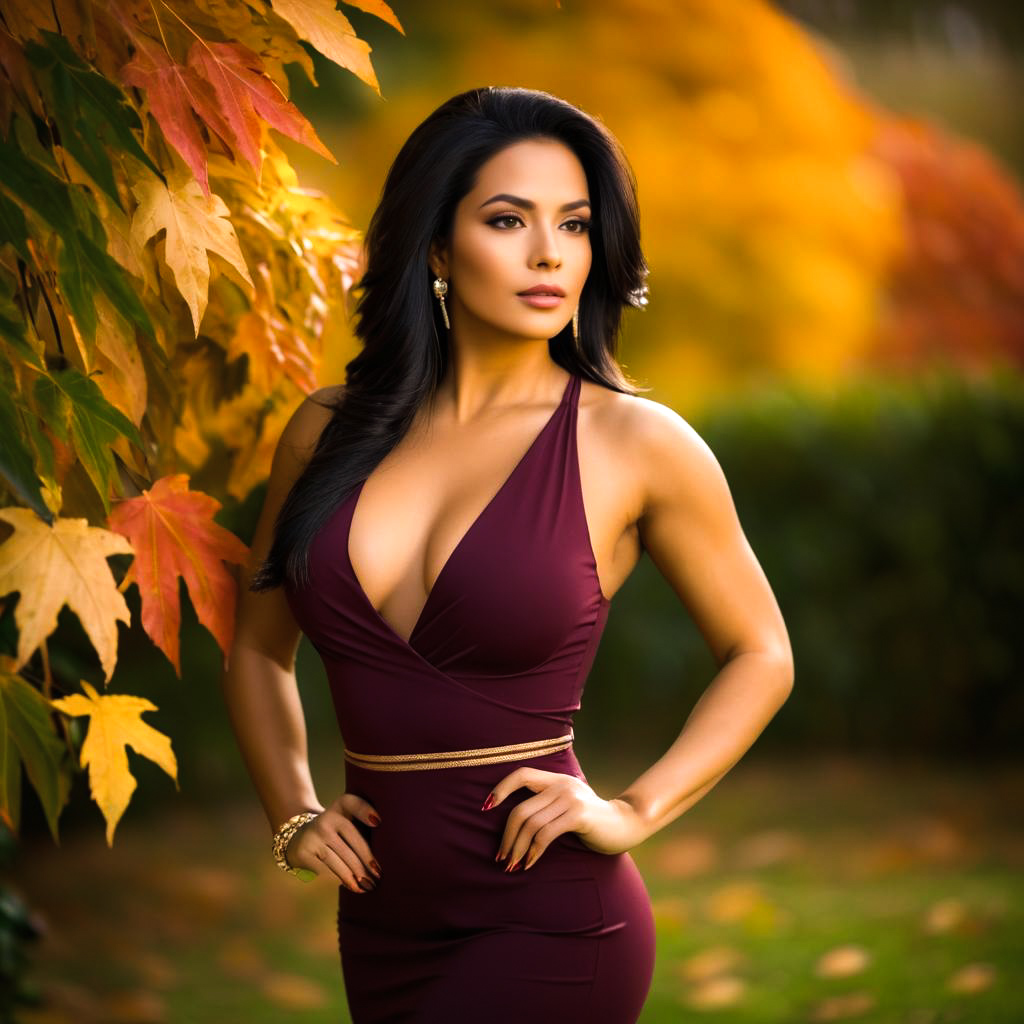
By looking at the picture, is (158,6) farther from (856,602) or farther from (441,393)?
(856,602)

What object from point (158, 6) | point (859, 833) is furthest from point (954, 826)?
point (158, 6)

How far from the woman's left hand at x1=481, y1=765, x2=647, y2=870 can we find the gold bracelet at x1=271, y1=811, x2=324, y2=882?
343 millimetres

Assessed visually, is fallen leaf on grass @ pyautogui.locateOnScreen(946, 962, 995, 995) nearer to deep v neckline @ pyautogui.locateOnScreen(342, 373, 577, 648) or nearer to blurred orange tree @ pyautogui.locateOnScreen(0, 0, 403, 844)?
deep v neckline @ pyautogui.locateOnScreen(342, 373, 577, 648)

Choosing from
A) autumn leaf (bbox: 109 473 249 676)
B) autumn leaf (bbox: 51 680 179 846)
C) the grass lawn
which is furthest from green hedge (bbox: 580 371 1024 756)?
autumn leaf (bbox: 51 680 179 846)

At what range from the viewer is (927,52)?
943 centimetres

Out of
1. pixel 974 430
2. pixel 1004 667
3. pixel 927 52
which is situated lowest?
pixel 1004 667

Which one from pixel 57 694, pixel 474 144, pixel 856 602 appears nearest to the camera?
pixel 474 144

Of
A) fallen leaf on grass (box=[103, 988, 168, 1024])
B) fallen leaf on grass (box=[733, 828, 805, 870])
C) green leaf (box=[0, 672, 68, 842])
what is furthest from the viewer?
fallen leaf on grass (box=[733, 828, 805, 870])

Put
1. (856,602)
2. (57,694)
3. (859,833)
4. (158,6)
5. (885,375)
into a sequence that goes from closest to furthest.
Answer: (158,6)
(57,694)
(859,833)
(856,602)
(885,375)

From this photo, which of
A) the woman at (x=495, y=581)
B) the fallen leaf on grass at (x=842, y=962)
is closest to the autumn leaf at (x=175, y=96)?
the woman at (x=495, y=581)

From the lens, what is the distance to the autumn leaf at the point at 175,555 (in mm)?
1879

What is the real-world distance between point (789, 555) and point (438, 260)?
4296mm

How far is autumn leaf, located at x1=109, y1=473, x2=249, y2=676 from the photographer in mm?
1879

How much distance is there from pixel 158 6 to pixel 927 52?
8406 millimetres
